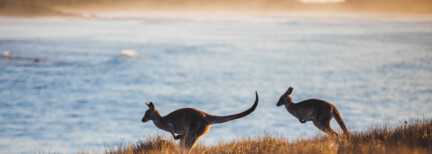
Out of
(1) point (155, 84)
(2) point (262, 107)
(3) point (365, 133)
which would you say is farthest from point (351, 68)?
(3) point (365, 133)

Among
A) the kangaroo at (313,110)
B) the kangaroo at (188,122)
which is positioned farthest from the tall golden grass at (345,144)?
the kangaroo at (188,122)

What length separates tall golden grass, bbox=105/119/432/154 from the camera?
5.39 meters

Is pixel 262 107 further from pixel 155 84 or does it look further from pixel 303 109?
pixel 303 109

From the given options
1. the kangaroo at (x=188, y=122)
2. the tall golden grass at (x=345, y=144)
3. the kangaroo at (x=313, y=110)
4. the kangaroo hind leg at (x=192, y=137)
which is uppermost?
the kangaroo at (x=313, y=110)

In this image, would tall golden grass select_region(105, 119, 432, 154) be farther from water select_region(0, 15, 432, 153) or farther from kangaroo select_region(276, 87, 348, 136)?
water select_region(0, 15, 432, 153)

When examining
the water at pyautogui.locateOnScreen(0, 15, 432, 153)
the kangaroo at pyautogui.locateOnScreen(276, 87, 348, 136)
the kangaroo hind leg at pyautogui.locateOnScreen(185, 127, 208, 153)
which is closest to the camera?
the kangaroo hind leg at pyautogui.locateOnScreen(185, 127, 208, 153)

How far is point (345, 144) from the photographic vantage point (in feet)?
18.0

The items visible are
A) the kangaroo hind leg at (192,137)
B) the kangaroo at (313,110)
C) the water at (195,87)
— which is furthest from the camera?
the water at (195,87)

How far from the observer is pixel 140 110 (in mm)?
43250

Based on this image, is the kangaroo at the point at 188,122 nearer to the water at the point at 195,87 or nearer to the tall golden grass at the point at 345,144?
the tall golden grass at the point at 345,144

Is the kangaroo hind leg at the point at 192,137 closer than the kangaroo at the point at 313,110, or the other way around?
the kangaroo hind leg at the point at 192,137

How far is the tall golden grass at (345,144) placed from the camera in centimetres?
539

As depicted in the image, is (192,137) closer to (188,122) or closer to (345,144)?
(188,122)

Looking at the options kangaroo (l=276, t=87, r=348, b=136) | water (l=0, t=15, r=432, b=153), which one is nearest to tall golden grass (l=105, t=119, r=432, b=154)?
kangaroo (l=276, t=87, r=348, b=136)
